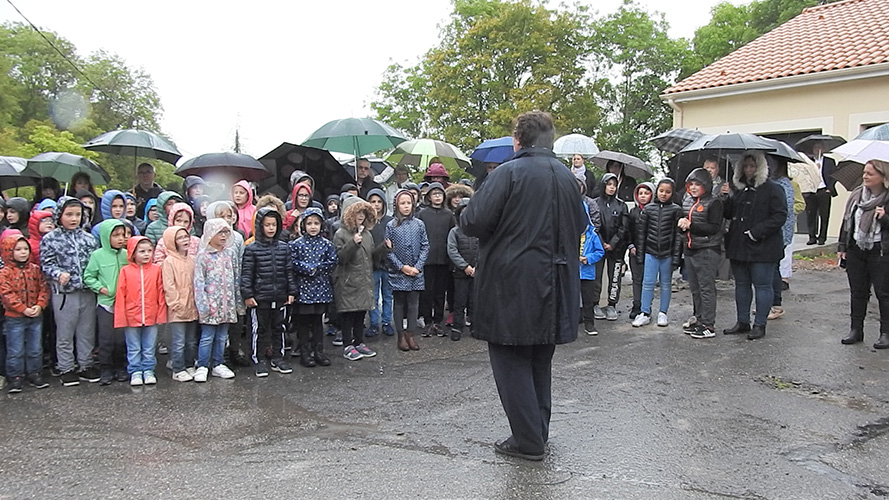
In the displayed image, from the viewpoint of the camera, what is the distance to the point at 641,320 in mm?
8344

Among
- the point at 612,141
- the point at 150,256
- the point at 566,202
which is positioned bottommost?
the point at 150,256

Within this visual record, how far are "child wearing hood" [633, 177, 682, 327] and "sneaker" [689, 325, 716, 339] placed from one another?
0.56 meters

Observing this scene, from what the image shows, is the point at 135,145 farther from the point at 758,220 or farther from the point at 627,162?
the point at 758,220

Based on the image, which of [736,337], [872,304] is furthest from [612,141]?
[736,337]

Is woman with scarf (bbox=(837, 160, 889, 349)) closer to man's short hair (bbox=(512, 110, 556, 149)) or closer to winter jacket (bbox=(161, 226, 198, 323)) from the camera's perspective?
man's short hair (bbox=(512, 110, 556, 149))

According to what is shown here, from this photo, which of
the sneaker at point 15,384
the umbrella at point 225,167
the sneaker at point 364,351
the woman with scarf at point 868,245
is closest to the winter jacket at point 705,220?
the woman with scarf at point 868,245

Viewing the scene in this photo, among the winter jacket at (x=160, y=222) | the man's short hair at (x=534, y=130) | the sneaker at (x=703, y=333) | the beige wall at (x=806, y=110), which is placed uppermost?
the beige wall at (x=806, y=110)

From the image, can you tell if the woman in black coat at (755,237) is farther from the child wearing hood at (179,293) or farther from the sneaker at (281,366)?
the child wearing hood at (179,293)

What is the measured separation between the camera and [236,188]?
776 cm

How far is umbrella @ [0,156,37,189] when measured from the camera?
831cm

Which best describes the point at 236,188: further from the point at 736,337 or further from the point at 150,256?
the point at 736,337

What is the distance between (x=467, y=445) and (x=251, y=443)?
1430 mm

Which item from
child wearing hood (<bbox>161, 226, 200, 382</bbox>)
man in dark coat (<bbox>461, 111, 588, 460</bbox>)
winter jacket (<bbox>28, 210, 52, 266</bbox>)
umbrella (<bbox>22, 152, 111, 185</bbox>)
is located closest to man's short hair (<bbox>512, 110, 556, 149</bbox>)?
man in dark coat (<bbox>461, 111, 588, 460</bbox>)

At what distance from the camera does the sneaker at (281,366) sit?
20.9ft
